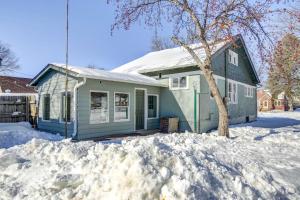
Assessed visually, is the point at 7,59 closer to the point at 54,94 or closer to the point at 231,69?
the point at 54,94

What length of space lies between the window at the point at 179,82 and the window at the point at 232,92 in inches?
163

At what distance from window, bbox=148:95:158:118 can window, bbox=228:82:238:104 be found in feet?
16.7

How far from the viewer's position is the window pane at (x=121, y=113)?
12452 millimetres

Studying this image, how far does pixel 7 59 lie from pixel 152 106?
32.2 metres

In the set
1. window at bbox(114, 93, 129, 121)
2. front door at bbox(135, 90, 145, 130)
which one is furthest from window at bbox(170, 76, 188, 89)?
window at bbox(114, 93, 129, 121)

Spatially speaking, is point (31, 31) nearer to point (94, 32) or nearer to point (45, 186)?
point (94, 32)

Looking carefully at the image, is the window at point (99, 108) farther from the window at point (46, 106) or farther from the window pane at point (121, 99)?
the window at point (46, 106)

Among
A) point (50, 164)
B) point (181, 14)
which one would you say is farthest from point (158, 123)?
point (50, 164)

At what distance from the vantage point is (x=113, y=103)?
12.2 metres

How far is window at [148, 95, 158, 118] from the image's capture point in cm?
1454

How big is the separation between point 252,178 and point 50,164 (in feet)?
12.2

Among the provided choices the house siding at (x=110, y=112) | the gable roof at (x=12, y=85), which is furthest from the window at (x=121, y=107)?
the gable roof at (x=12, y=85)

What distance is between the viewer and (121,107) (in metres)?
12.7

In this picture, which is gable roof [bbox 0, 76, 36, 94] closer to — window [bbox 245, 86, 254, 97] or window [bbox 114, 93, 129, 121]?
window [bbox 114, 93, 129, 121]
